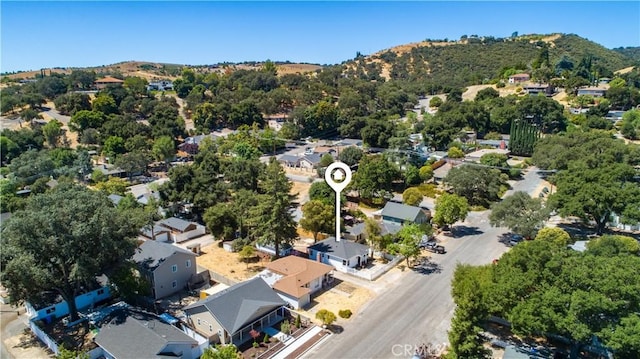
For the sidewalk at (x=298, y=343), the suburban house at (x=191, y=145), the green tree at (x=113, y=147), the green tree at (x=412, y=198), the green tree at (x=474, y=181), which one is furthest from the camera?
the suburban house at (x=191, y=145)

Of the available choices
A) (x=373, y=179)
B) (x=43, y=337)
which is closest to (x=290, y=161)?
(x=373, y=179)

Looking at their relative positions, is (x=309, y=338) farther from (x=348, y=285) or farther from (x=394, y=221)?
(x=394, y=221)

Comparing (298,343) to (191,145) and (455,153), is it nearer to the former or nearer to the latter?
(455,153)

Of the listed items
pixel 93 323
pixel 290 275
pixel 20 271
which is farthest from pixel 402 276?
pixel 20 271

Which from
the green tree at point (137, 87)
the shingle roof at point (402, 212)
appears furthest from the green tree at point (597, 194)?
the green tree at point (137, 87)

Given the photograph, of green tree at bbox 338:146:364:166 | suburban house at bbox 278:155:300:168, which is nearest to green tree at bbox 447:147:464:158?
green tree at bbox 338:146:364:166

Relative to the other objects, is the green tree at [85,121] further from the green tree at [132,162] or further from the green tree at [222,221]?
the green tree at [222,221]

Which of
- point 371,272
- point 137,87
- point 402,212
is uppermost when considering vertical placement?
point 137,87
